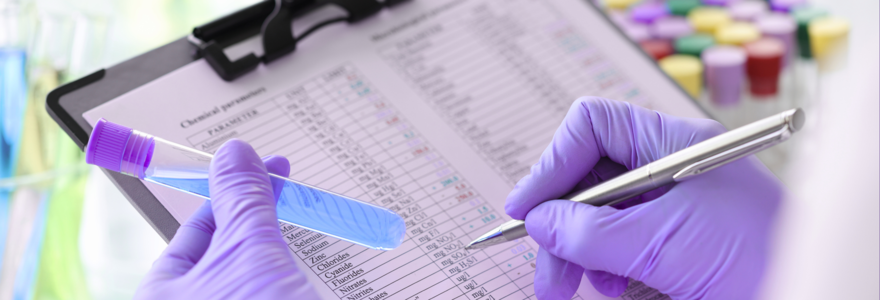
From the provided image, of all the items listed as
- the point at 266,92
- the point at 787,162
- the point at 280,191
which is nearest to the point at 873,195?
the point at 280,191

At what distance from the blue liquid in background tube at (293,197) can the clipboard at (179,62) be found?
0.06m

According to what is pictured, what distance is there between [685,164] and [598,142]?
0.12m

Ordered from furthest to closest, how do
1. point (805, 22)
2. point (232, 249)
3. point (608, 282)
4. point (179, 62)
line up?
point (805, 22) → point (179, 62) → point (608, 282) → point (232, 249)

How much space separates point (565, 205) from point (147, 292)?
0.40 metres

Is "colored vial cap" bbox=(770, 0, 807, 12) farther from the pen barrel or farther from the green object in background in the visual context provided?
the green object in background

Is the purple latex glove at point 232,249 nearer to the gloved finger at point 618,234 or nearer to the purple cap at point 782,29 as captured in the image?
the gloved finger at point 618,234

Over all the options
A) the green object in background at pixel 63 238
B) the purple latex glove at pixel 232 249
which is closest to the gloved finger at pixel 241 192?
the purple latex glove at pixel 232 249

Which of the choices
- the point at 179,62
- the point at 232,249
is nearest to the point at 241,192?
the point at 232,249

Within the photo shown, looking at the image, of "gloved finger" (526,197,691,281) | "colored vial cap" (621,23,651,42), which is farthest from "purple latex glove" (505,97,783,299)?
"colored vial cap" (621,23,651,42)

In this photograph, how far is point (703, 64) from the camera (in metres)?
1.28

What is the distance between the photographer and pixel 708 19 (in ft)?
4.54

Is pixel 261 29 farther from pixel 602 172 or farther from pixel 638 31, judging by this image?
pixel 638 31

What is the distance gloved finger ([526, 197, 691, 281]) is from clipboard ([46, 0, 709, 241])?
1.07 ft

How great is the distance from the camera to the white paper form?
27.2 inches
